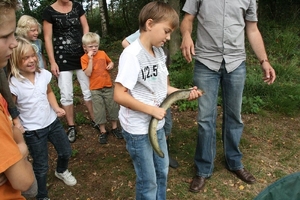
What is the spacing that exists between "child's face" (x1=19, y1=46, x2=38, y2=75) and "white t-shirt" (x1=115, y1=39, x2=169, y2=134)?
1.04m

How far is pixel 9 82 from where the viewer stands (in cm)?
275

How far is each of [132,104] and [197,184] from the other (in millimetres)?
1605

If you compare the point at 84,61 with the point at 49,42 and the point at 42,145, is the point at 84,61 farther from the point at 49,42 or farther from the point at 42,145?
the point at 42,145

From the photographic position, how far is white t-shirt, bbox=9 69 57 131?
9.11 feet

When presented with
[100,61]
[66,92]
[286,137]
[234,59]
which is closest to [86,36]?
[100,61]

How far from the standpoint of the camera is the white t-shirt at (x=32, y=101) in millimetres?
2775

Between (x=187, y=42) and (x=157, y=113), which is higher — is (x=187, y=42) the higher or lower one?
the higher one

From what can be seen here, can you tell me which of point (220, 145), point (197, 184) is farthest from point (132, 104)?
point (220, 145)

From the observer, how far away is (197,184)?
10.9 ft

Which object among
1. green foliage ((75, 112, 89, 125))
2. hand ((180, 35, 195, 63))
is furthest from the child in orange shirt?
hand ((180, 35, 195, 63))

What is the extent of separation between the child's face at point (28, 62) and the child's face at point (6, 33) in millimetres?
1396

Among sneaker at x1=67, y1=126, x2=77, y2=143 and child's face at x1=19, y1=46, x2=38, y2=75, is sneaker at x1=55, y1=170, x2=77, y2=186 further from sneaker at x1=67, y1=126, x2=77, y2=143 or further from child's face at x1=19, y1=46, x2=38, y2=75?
child's face at x1=19, y1=46, x2=38, y2=75

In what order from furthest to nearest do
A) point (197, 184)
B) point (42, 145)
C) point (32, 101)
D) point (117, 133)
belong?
point (117, 133) < point (197, 184) < point (42, 145) < point (32, 101)

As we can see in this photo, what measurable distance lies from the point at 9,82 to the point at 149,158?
143 centimetres
